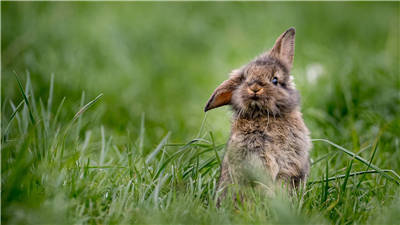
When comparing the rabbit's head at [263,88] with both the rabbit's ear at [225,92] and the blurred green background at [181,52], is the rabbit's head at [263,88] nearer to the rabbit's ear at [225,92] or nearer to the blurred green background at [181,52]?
the rabbit's ear at [225,92]

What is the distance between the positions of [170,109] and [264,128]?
3248 millimetres

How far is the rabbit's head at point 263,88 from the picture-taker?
3.29 metres

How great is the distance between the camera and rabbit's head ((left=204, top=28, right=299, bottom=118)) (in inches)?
129

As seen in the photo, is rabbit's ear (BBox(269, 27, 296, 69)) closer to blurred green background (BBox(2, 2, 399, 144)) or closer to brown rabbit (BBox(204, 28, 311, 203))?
brown rabbit (BBox(204, 28, 311, 203))

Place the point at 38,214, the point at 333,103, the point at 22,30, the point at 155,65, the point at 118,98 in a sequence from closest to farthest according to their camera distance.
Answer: the point at 38,214, the point at 333,103, the point at 118,98, the point at 22,30, the point at 155,65

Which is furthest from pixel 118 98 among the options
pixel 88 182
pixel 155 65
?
pixel 88 182

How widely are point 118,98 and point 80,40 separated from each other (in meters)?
1.78

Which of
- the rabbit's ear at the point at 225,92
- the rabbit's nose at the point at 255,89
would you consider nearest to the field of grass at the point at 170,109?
the rabbit's ear at the point at 225,92

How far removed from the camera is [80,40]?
7.81 meters

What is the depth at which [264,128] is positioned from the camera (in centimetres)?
331

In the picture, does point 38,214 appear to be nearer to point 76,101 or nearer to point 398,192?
point 398,192

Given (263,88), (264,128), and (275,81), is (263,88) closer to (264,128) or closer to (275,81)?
(275,81)

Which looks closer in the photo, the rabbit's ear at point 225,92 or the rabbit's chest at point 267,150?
the rabbit's chest at point 267,150

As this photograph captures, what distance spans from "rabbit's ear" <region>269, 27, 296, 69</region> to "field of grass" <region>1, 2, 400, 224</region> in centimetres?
66
